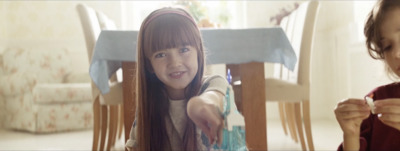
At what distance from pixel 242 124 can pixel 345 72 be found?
12.5ft

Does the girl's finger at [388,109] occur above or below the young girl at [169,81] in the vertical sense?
below

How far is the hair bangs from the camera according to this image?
465 mm

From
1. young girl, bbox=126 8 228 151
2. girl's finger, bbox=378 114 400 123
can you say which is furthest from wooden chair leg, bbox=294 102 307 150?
young girl, bbox=126 8 228 151

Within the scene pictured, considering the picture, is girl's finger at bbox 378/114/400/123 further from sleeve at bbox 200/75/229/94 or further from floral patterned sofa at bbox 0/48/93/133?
floral patterned sofa at bbox 0/48/93/133

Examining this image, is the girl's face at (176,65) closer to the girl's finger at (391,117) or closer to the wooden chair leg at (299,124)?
the girl's finger at (391,117)

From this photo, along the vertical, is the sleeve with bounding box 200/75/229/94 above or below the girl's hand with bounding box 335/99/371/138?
above

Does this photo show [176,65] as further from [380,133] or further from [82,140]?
[82,140]

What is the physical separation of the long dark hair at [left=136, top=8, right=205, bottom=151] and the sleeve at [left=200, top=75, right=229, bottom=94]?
1 cm

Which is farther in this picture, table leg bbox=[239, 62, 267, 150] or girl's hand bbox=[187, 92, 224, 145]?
table leg bbox=[239, 62, 267, 150]

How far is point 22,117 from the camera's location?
3863 mm

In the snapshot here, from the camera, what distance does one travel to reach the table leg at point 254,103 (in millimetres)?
1609

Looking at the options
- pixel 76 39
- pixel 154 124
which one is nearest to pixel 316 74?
pixel 76 39

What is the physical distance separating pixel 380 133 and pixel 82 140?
2.63 m

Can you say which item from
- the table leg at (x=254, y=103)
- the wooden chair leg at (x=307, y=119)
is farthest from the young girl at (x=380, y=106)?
the wooden chair leg at (x=307, y=119)
